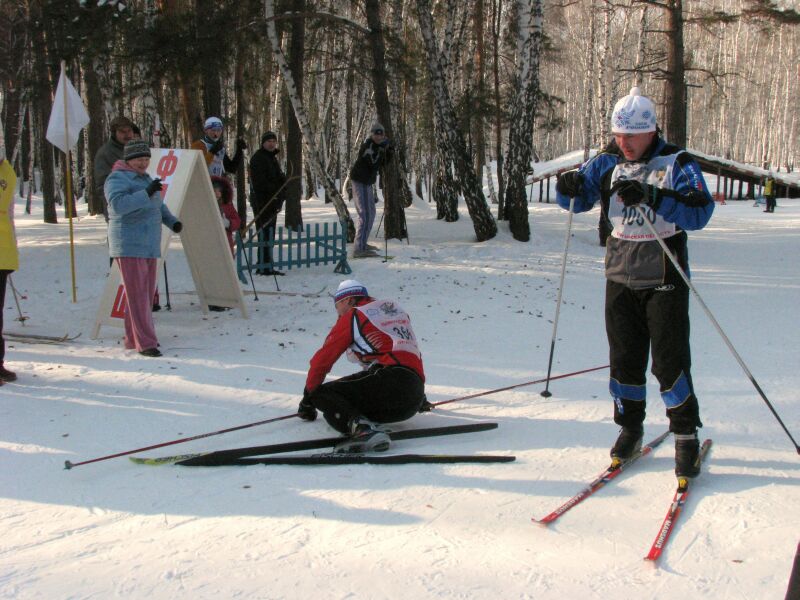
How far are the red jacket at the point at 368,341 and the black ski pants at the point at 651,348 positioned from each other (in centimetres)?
124

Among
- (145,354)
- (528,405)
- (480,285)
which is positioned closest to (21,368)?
(145,354)

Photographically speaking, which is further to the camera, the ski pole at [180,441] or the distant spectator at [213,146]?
the distant spectator at [213,146]

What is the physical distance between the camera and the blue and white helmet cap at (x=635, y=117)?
3641 millimetres

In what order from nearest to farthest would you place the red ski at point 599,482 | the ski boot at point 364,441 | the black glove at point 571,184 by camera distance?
the red ski at point 599,482 → the black glove at point 571,184 → the ski boot at point 364,441

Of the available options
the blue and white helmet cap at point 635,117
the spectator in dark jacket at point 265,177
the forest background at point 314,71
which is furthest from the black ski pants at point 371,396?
the spectator in dark jacket at point 265,177

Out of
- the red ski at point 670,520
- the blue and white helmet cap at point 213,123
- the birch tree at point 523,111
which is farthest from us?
the birch tree at point 523,111

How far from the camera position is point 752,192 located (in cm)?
3316

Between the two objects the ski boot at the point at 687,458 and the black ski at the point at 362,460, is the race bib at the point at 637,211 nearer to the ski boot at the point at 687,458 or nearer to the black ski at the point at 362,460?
the ski boot at the point at 687,458

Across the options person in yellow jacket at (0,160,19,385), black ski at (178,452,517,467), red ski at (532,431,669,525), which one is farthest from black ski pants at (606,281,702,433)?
person in yellow jacket at (0,160,19,385)

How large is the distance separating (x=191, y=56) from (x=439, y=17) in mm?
13196

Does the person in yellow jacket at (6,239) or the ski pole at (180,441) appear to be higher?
the person in yellow jacket at (6,239)

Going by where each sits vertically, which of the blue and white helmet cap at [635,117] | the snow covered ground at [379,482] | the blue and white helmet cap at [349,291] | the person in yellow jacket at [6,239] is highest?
the blue and white helmet cap at [635,117]

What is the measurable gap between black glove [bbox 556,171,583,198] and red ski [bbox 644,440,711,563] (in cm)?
150

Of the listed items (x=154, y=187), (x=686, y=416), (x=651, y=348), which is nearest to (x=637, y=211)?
(x=651, y=348)
